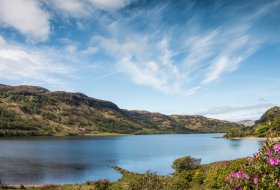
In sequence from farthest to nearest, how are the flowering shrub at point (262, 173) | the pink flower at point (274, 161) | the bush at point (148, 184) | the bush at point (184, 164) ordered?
the bush at point (184, 164) → the bush at point (148, 184) → the pink flower at point (274, 161) → the flowering shrub at point (262, 173)

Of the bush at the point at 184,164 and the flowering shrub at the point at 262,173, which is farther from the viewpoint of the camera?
the bush at the point at 184,164

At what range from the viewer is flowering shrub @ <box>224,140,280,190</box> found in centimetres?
1014

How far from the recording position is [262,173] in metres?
10.6

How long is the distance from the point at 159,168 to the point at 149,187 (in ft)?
226

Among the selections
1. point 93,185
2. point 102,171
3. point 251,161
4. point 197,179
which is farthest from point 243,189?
point 102,171

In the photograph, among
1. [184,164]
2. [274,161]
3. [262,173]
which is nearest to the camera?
[274,161]

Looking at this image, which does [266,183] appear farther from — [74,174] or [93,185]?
[74,174]

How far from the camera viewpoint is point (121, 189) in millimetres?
51031

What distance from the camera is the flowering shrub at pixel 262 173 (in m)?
10.1

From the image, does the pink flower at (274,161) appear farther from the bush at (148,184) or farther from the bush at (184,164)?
the bush at (184,164)

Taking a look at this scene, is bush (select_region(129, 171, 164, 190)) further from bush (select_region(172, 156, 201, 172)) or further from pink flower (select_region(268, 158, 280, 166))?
bush (select_region(172, 156, 201, 172))

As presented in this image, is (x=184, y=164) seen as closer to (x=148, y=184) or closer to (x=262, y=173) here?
(x=148, y=184)

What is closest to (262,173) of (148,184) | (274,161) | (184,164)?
(274,161)

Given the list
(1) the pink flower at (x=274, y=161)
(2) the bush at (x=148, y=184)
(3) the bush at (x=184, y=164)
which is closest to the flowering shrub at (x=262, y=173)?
(1) the pink flower at (x=274, y=161)
